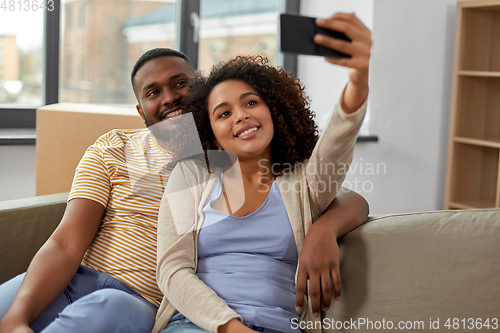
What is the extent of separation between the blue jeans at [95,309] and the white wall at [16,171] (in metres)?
1.00

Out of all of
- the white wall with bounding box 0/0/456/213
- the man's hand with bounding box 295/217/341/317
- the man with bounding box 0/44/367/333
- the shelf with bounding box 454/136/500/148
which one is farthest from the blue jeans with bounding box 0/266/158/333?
the shelf with bounding box 454/136/500/148

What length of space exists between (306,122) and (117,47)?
5.04 feet

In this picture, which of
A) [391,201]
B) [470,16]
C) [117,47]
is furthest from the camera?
[391,201]

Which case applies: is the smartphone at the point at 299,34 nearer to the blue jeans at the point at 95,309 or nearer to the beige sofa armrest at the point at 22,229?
the blue jeans at the point at 95,309

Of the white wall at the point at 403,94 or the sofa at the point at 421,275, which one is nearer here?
the sofa at the point at 421,275

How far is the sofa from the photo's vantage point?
2.70ft

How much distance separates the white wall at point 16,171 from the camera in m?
1.84

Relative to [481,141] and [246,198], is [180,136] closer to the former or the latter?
[246,198]

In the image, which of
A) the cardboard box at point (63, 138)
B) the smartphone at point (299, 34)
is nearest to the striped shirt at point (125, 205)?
the cardboard box at point (63, 138)

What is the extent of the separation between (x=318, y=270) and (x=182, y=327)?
28cm

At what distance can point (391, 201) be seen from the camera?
8.76 ft

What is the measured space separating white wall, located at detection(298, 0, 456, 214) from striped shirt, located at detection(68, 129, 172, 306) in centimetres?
168

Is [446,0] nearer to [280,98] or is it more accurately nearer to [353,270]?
[280,98]

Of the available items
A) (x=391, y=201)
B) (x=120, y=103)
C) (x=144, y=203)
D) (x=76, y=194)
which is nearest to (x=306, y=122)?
(x=144, y=203)
